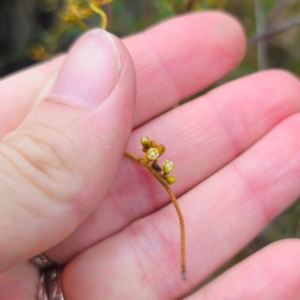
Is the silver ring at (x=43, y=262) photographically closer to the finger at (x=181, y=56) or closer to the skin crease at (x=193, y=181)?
the skin crease at (x=193, y=181)

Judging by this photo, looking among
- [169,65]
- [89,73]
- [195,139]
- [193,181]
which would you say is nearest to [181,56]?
[169,65]

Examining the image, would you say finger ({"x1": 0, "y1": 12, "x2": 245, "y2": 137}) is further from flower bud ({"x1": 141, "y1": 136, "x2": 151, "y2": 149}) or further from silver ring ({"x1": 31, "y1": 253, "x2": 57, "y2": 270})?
silver ring ({"x1": 31, "y1": 253, "x2": 57, "y2": 270})

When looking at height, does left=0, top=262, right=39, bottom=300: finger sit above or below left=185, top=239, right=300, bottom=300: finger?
above

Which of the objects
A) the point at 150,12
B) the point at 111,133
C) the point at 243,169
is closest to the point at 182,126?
the point at 243,169

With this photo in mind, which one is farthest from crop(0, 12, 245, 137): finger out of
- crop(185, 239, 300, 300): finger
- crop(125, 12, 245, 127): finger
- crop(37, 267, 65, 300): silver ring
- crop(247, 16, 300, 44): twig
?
crop(185, 239, 300, 300): finger

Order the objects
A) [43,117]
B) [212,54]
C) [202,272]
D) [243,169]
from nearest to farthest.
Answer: [43,117]
[202,272]
[243,169]
[212,54]

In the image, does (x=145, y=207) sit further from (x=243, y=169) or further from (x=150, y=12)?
(x=150, y=12)
